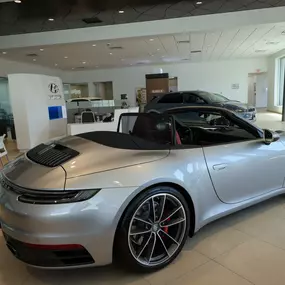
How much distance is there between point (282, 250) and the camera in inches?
81.7

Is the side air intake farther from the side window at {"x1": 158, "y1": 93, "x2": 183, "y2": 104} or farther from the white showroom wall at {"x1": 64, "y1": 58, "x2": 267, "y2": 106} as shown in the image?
the white showroom wall at {"x1": 64, "y1": 58, "x2": 267, "y2": 106}

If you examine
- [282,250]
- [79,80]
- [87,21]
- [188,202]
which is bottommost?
[282,250]

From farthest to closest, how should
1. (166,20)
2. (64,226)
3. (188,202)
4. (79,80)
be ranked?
(79,80), (166,20), (188,202), (64,226)

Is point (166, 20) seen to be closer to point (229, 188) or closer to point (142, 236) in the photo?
point (229, 188)

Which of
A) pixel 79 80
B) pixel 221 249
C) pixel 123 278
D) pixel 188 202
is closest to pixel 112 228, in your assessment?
pixel 123 278

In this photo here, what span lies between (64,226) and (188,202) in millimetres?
895

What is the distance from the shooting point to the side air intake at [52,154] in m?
1.81

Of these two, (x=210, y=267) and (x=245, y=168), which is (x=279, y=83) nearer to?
(x=245, y=168)

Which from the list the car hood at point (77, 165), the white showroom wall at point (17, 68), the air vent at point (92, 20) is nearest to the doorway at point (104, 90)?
the white showroom wall at point (17, 68)

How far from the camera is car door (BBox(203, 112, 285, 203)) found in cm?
219

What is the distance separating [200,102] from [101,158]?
7.91 meters

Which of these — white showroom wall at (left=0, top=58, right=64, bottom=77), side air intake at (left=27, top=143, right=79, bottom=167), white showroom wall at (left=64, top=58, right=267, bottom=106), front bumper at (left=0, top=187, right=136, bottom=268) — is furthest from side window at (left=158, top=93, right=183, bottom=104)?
front bumper at (left=0, top=187, right=136, bottom=268)

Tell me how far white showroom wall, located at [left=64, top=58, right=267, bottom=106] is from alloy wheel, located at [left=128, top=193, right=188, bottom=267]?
1446 cm

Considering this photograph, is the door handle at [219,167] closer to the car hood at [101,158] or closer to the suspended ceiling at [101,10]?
the car hood at [101,158]
